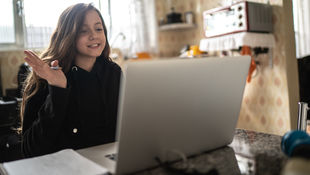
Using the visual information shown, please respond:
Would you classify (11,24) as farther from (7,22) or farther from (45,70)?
(45,70)

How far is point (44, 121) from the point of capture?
1123mm

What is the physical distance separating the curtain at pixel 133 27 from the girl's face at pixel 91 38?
6.33ft

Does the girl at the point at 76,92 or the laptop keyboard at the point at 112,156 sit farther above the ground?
the girl at the point at 76,92

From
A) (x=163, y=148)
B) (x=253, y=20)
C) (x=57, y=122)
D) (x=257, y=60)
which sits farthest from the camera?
(x=257, y=60)

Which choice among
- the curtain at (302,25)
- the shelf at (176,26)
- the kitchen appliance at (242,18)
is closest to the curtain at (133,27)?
the shelf at (176,26)

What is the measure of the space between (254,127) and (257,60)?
26.6 inches

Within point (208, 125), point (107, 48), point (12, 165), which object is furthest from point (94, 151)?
point (107, 48)

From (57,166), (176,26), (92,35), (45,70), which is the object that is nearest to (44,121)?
(45,70)

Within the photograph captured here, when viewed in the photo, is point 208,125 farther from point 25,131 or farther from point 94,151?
point 25,131

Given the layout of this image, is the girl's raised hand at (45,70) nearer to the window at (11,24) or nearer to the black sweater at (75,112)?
the black sweater at (75,112)

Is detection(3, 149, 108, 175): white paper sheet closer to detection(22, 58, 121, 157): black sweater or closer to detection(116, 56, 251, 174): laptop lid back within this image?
detection(116, 56, 251, 174): laptop lid back

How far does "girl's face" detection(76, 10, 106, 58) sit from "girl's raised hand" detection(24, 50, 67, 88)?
318 millimetres

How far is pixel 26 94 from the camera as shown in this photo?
1321 millimetres

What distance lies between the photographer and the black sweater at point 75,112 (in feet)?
3.71
